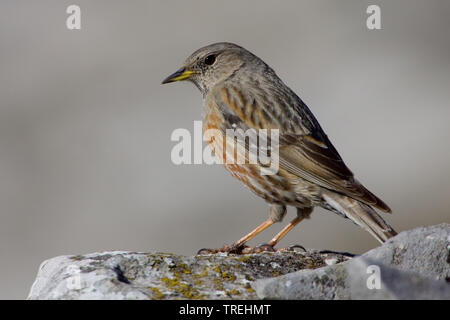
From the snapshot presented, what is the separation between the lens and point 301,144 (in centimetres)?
768

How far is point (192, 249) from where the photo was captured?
1416cm

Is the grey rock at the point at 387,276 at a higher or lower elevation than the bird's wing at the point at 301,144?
lower

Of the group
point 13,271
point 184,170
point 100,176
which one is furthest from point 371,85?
point 13,271

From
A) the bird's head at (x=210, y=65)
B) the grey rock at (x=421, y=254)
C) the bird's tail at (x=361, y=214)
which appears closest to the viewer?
the grey rock at (x=421, y=254)

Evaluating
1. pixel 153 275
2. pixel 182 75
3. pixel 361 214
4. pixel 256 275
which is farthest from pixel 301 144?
pixel 153 275

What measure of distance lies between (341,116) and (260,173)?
10.2 meters

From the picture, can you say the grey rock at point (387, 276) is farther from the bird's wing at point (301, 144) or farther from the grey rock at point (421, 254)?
the bird's wing at point (301, 144)

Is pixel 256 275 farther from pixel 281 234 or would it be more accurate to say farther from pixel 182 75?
pixel 182 75

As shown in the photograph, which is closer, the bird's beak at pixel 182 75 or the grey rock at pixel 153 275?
the grey rock at pixel 153 275

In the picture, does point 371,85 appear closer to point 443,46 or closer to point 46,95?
point 443,46

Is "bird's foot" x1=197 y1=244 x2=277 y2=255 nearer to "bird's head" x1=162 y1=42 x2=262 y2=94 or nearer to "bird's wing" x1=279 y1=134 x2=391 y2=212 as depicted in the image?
"bird's wing" x1=279 y1=134 x2=391 y2=212

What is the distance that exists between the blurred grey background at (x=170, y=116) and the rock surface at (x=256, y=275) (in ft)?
25.4

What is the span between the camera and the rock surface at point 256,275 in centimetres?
463

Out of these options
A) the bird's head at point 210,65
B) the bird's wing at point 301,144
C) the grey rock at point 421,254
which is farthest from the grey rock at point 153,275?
the bird's head at point 210,65
